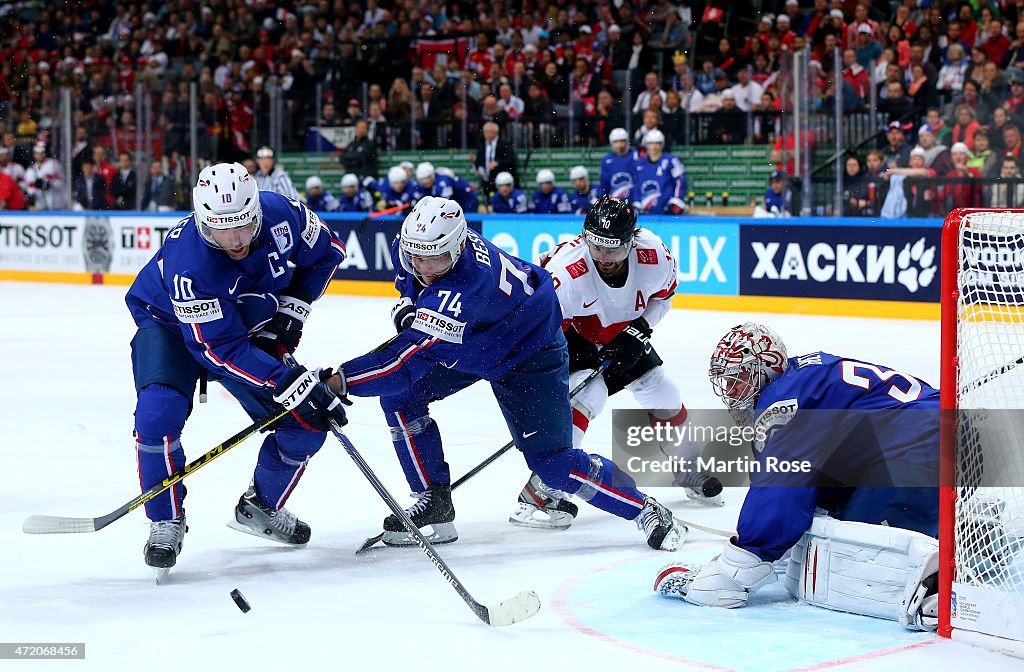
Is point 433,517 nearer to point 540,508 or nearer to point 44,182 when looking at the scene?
point 540,508

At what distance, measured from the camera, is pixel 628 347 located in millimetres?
5270

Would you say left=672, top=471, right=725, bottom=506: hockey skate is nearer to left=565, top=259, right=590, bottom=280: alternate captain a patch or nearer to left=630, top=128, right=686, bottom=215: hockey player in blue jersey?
left=565, top=259, right=590, bottom=280: alternate captain a patch

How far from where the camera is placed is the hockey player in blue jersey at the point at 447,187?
13.4 meters

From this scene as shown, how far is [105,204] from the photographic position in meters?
15.5

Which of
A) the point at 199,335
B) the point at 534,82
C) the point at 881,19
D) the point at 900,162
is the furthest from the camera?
the point at 534,82

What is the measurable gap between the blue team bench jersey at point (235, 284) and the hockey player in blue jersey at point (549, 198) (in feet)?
26.9

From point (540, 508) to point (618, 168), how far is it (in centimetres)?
786

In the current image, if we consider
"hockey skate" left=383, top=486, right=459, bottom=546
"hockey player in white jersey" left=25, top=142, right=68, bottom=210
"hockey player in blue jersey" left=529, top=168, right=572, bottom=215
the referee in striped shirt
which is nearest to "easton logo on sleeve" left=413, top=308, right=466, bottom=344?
"hockey skate" left=383, top=486, right=459, bottom=546

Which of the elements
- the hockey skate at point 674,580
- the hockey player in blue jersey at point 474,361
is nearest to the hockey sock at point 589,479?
the hockey player in blue jersey at point 474,361

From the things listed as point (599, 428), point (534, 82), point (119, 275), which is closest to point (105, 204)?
point (119, 275)

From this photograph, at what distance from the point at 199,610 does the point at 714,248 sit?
27.1ft

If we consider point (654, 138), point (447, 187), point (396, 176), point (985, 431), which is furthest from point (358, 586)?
point (396, 176)

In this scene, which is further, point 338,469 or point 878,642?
point 338,469

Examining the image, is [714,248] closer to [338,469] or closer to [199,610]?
[338,469]
